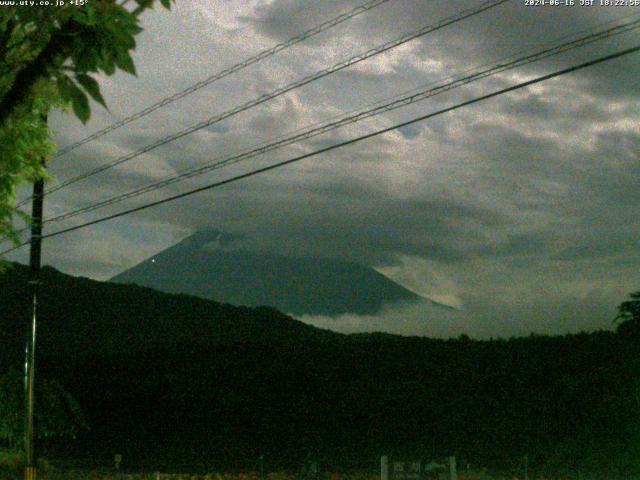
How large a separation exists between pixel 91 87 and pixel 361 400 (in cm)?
2726

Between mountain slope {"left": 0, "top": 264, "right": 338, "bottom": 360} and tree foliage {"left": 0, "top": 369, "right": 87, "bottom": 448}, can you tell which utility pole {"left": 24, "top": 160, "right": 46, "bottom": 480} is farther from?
mountain slope {"left": 0, "top": 264, "right": 338, "bottom": 360}

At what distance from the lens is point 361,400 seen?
30.4 m

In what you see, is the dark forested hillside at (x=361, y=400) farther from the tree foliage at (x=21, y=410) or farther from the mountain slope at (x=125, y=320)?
the mountain slope at (x=125, y=320)

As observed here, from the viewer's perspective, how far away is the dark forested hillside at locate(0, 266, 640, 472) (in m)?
25.4

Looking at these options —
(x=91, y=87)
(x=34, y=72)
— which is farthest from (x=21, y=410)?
(x=91, y=87)

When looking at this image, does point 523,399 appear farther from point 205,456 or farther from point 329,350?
point 205,456

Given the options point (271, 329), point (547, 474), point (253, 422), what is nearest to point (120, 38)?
point (547, 474)

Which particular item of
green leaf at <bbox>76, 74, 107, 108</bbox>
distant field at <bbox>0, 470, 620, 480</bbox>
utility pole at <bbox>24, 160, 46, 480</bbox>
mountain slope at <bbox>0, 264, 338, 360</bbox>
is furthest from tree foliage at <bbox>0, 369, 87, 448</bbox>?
mountain slope at <bbox>0, 264, 338, 360</bbox>

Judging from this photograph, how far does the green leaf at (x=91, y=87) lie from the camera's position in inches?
163

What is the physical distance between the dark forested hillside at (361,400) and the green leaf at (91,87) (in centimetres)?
1752

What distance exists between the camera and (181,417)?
106ft

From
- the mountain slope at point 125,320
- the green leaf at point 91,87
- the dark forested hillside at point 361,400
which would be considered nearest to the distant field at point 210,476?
the dark forested hillside at point 361,400

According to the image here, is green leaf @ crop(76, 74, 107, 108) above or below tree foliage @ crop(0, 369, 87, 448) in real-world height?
above

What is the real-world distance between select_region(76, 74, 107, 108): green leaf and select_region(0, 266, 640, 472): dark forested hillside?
17518 millimetres
